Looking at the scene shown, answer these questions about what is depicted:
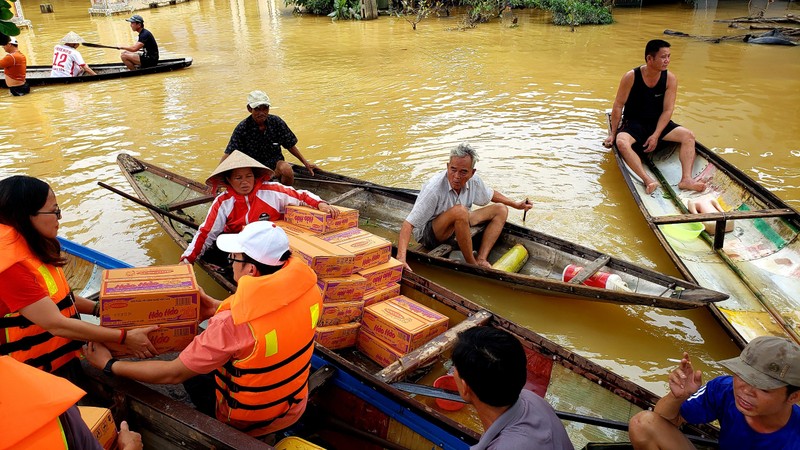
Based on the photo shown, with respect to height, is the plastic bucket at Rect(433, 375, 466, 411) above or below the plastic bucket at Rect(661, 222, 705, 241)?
below

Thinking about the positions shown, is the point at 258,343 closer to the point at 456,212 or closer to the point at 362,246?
the point at 362,246

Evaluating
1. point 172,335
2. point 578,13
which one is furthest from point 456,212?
point 578,13

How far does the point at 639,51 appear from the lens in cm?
1470

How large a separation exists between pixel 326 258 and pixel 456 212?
1.62 metres

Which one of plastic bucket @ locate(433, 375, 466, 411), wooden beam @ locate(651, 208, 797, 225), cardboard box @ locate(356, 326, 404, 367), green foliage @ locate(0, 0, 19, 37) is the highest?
green foliage @ locate(0, 0, 19, 37)

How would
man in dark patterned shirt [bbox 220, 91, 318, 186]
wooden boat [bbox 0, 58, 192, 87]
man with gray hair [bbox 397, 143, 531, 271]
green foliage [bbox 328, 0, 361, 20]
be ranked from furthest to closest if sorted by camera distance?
green foliage [bbox 328, 0, 361, 20], wooden boat [bbox 0, 58, 192, 87], man in dark patterned shirt [bbox 220, 91, 318, 186], man with gray hair [bbox 397, 143, 531, 271]

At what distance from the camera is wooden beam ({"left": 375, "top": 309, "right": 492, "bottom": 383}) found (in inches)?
133

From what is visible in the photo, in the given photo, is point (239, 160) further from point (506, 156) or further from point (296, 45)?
point (296, 45)

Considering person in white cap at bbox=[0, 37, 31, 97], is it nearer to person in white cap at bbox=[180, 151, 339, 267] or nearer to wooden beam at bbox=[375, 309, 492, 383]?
person in white cap at bbox=[180, 151, 339, 267]

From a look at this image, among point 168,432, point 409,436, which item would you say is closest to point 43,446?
point 168,432

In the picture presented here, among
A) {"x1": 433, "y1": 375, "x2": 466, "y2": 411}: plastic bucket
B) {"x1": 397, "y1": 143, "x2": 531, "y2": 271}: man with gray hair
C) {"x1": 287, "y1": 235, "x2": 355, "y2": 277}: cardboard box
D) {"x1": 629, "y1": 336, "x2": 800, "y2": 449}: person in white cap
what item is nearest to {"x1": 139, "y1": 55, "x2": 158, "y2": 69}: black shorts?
{"x1": 397, "y1": 143, "x2": 531, "y2": 271}: man with gray hair

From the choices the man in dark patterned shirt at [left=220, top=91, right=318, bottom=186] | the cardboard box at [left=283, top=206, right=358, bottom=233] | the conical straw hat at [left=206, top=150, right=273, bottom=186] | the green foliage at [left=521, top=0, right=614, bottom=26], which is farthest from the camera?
the green foliage at [left=521, top=0, right=614, bottom=26]

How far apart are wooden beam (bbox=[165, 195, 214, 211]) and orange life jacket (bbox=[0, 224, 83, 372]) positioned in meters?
2.91

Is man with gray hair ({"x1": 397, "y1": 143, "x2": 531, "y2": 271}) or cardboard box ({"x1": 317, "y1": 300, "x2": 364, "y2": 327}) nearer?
cardboard box ({"x1": 317, "y1": 300, "x2": 364, "y2": 327})
